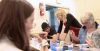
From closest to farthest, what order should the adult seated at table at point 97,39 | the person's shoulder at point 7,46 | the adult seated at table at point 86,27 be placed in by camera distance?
the person's shoulder at point 7,46 → the adult seated at table at point 97,39 → the adult seated at table at point 86,27

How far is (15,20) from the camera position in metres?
0.88

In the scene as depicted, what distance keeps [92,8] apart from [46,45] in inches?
82.2

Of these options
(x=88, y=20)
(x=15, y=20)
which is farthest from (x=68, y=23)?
(x=15, y=20)

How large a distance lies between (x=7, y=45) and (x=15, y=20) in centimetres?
11

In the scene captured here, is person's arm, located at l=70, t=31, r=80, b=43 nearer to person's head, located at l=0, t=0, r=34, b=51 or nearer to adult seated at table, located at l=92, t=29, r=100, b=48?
adult seated at table, located at l=92, t=29, r=100, b=48

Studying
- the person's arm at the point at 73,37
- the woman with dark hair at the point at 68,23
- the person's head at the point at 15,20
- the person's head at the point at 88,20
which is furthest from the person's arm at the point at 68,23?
the person's head at the point at 15,20

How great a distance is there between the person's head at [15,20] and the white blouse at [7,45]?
1cm

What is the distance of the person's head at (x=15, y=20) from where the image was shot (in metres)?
0.88

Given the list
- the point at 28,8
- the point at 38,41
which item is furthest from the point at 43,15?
the point at 28,8

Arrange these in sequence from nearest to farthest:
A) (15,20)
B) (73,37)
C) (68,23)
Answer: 1. (15,20)
2. (73,37)
3. (68,23)

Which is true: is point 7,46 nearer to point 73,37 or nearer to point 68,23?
point 73,37

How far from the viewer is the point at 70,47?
1.99 metres

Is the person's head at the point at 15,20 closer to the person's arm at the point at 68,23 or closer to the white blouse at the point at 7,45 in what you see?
the white blouse at the point at 7,45

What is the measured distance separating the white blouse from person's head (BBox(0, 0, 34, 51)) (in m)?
0.01
